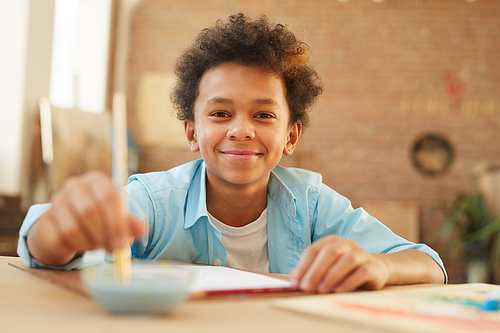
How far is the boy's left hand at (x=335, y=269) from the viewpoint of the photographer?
0.66 metres

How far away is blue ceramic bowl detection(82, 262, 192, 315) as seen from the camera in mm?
446

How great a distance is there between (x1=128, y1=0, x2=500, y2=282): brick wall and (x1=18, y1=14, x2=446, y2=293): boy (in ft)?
13.0

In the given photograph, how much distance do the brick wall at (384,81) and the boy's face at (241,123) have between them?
4118 millimetres

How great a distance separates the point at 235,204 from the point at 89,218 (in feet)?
2.64

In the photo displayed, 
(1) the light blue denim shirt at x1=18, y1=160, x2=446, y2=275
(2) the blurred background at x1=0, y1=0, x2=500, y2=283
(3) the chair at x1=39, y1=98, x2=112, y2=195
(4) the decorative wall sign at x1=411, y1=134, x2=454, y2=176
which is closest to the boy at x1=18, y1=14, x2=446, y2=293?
(1) the light blue denim shirt at x1=18, y1=160, x2=446, y2=275

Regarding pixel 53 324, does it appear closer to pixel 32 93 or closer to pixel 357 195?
pixel 32 93

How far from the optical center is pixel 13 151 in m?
3.28

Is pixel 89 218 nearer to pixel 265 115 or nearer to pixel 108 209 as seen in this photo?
pixel 108 209

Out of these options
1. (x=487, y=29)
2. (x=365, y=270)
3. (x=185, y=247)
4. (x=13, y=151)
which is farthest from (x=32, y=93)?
(x=487, y=29)

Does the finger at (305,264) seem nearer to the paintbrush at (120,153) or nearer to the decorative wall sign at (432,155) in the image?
the paintbrush at (120,153)

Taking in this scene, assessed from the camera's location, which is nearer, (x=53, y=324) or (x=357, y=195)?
(x=53, y=324)

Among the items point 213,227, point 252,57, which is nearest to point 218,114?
point 252,57

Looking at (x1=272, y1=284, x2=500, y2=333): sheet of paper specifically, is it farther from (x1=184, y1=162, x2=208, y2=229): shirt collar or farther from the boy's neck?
the boy's neck

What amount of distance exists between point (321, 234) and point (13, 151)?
8.91 ft
